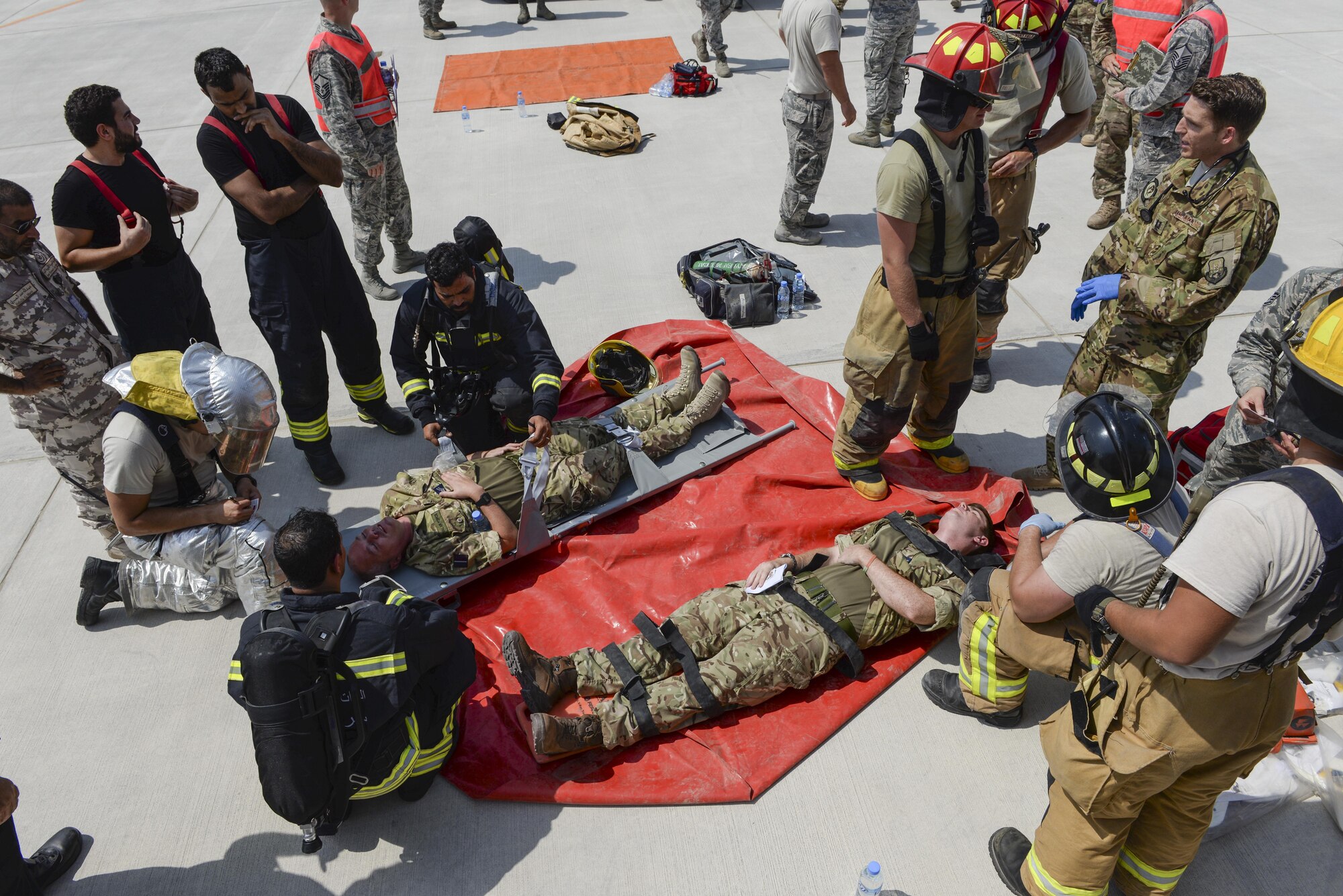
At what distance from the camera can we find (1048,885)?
9.63ft

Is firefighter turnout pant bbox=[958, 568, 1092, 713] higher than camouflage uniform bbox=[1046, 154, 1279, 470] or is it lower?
lower

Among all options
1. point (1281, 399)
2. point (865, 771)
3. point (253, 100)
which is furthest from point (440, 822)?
point (253, 100)

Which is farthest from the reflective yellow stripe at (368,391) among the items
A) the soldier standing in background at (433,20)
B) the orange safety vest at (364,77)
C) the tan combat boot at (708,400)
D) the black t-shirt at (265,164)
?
the soldier standing in background at (433,20)

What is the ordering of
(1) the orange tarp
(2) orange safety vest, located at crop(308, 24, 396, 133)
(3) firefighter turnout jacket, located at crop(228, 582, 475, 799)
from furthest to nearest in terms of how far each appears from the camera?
1. (1) the orange tarp
2. (2) orange safety vest, located at crop(308, 24, 396, 133)
3. (3) firefighter turnout jacket, located at crop(228, 582, 475, 799)

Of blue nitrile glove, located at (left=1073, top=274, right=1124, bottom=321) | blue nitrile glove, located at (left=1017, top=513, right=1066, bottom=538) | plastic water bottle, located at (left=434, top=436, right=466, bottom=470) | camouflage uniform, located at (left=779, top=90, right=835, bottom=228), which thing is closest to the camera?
blue nitrile glove, located at (left=1017, top=513, right=1066, bottom=538)

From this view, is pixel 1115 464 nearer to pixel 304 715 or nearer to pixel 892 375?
pixel 892 375

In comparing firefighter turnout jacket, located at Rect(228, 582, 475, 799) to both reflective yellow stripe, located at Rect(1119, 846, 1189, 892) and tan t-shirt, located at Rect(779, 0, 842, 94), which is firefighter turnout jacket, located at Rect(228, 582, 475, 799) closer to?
reflective yellow stripe, located at Rect(1119, 846, 1189, 892)

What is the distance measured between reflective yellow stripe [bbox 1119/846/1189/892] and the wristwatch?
3.07ft

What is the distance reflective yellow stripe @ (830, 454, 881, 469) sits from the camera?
479cm

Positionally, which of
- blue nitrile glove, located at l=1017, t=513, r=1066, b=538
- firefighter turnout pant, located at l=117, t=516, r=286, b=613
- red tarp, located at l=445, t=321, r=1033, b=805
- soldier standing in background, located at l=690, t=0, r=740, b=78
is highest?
soldier standing in background, located at l=690, t=0, r=740, b=78

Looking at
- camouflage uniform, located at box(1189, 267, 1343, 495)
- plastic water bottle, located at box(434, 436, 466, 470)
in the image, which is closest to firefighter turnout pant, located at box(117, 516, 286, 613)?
plastic water bottle, located at box(434, 436, 466, 470)

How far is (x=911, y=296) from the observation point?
420cm

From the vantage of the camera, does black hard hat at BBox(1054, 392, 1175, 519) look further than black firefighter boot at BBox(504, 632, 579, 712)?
No

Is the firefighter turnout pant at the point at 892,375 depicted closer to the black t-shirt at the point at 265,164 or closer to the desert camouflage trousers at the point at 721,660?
the desert camouflage trousers at the point at 721,660
